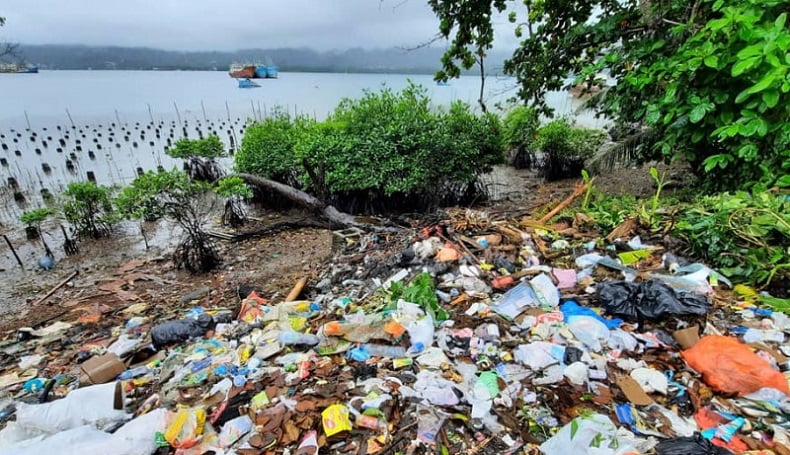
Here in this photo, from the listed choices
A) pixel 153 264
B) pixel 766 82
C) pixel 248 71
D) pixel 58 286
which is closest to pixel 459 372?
pixel 766 82

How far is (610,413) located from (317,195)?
20.6ft

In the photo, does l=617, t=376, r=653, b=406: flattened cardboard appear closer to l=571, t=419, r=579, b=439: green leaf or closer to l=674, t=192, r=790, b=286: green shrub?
l=571, t=419, r=579, b=439: green leaf

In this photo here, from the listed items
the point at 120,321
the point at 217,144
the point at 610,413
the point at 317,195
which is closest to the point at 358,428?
the point at 610,413

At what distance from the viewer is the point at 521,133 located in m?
8.90

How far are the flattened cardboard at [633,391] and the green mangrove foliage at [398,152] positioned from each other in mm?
4955

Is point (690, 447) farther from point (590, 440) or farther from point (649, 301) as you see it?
point (649, 301)

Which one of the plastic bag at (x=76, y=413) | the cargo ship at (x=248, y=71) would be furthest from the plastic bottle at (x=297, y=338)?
the cargo ship at (x=248, y=71)

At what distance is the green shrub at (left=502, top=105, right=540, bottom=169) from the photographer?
26.0 feet

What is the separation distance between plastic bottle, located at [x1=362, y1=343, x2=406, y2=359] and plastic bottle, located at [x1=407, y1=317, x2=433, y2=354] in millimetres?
68

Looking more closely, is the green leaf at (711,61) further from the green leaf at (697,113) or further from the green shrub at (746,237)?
the green shrub at (746,237)

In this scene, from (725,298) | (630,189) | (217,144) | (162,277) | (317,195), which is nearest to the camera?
(725,298)

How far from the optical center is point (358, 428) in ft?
5.93

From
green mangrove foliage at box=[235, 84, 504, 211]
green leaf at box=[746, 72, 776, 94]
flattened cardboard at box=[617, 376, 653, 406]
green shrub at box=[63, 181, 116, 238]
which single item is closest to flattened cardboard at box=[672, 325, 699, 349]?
flattened cardboard at box=[617, 376, 653, 406]

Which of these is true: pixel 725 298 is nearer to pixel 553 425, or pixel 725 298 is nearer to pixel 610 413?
pixel 610 413
